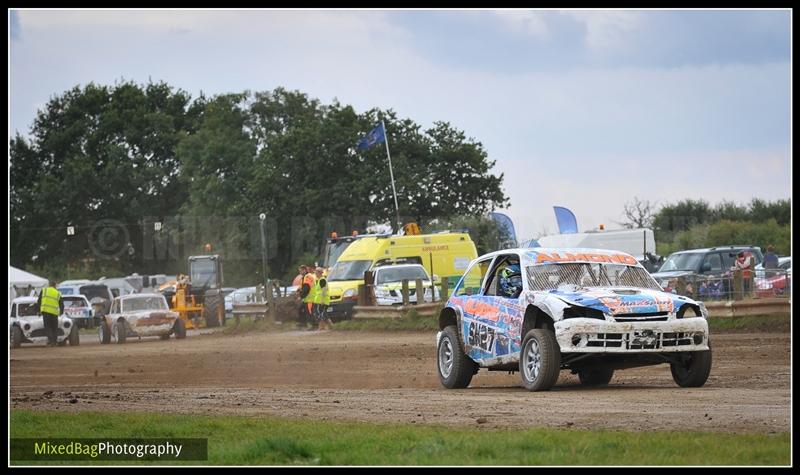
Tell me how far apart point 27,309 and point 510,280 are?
83.1 ft

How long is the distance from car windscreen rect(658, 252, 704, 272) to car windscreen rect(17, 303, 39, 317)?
1726cm

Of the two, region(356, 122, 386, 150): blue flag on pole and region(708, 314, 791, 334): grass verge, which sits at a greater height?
region(356, 122, 386, 150): blue flag on pole

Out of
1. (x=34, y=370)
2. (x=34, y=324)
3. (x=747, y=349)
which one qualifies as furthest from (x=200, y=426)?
(x=34, y=324)

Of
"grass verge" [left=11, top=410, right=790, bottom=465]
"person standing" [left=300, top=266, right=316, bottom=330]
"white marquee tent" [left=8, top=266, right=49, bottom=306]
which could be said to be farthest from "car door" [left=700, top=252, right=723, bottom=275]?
"white marquee tent" [left=8, top=266, right=49, bottom=306]

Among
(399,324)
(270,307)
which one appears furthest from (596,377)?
(270,307)

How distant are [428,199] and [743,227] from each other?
1583 cm

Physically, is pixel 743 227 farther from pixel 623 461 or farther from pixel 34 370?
pixel 623 461

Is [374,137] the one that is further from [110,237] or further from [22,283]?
[110,237]

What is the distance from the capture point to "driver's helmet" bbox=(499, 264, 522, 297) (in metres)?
15.3

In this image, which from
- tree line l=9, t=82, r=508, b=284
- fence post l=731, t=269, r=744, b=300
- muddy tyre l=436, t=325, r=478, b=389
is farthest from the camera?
tree line l=9, t=82, r=508, b=284

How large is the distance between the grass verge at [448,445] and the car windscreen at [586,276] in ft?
14.0

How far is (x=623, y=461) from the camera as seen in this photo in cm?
842

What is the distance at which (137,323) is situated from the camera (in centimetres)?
3662

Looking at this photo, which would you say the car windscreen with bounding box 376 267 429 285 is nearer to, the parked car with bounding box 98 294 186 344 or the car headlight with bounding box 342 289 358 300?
the car headlight with bounding box 342 289 358 300
